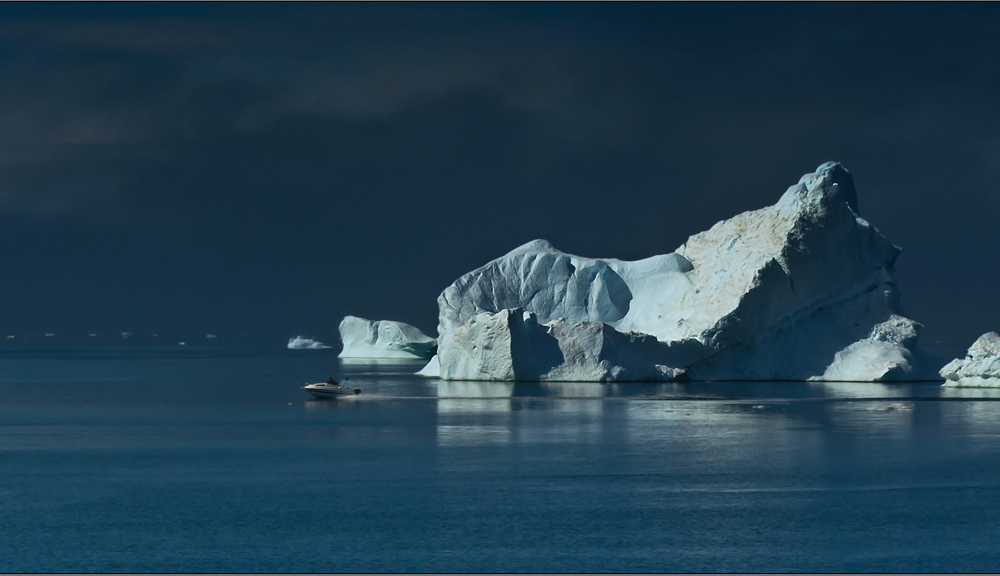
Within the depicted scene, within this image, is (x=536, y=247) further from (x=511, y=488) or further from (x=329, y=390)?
(x=511, y=488)

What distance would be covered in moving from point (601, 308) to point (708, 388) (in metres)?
7.68

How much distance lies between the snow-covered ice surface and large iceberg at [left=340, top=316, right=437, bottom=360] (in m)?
36.6

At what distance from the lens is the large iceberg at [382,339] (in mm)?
67875

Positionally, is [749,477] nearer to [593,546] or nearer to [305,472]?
[593,546]

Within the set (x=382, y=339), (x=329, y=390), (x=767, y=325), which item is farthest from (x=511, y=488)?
(x=382, y=339)

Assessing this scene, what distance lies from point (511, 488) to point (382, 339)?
180ft

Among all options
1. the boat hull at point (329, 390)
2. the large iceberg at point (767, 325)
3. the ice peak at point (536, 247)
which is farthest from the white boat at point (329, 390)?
the ice peak at point (536, 247)

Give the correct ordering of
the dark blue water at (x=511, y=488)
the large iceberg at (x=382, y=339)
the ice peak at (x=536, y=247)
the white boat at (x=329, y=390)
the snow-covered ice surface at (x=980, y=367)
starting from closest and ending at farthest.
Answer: the dark blue water at (x=511, y=488), the snow-covered ice surface at (x=980, y=367), the white boat at (x=329, y=390), the ice peak at (x=536, y=247), the large iceberg at (x=382, y=339)

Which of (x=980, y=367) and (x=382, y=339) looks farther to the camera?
(x=382, y=339)

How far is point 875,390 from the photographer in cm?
3422

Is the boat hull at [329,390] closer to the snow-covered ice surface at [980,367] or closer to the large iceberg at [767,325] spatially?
the large iceberg at [767,325]

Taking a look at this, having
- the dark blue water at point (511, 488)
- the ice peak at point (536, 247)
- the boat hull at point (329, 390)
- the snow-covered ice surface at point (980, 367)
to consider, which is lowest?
the dark blue water at point (511, 488)

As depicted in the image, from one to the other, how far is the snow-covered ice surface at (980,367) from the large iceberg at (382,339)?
120 feet

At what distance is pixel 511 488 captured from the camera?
53.4 ft
